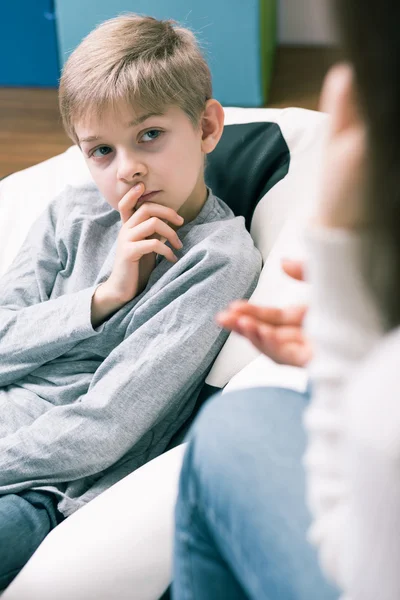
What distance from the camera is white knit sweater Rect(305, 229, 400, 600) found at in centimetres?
54

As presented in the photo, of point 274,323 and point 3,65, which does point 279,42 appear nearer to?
point 3,65

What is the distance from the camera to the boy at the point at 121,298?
3.73 feet

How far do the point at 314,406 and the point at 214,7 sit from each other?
7.33ft

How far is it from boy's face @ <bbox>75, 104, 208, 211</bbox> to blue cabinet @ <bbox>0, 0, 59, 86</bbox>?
1918mm

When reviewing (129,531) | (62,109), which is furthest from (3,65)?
(129,531)

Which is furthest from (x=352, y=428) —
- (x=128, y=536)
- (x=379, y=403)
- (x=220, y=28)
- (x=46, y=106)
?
(x=46, y=106)

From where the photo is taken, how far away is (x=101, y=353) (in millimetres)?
1268

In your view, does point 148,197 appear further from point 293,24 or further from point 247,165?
point 293,24

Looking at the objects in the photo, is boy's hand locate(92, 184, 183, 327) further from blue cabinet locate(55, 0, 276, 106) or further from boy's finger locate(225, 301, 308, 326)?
blue cabinet locate(55, 0, 276, 106)

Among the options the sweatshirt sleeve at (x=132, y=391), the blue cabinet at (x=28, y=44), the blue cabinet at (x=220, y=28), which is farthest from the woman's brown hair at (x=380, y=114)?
the blue cabinet at (x=28, y=44)

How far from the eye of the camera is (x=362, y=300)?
0.58 m

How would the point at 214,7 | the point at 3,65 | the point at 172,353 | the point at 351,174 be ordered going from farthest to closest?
the point at 3,65
the point at 214,7
the point at 172,353
the point at 351,174

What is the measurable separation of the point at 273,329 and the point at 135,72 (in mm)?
609

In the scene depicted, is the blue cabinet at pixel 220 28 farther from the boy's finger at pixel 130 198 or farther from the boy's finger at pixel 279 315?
the boy's finger at pixel 279 315
